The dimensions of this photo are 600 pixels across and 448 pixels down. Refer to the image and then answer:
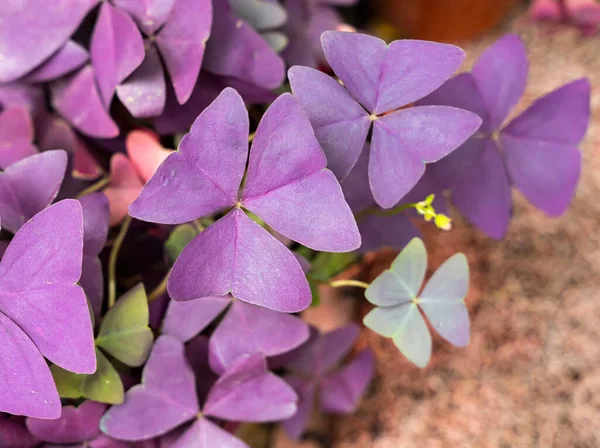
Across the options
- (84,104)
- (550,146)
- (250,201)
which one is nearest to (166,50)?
(84,104)

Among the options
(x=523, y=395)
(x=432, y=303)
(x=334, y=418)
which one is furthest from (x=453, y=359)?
(x=432, y=303)

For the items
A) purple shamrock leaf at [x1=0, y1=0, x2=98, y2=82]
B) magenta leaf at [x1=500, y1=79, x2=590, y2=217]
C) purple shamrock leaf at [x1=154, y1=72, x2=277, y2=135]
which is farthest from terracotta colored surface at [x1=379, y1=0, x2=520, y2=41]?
purple shamrock leaf at [x1=0, y1=0, x2=98, y2=82]

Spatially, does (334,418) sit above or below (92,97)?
below

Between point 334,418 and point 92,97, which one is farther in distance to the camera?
point 334,418

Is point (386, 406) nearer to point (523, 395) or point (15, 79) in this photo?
point (523, 395)

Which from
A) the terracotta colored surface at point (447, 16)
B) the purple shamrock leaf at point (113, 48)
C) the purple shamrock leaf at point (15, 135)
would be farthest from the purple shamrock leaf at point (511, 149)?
the terracotta colored surface at point (447, 16)

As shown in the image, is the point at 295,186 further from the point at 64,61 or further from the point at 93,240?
the point at 64,61

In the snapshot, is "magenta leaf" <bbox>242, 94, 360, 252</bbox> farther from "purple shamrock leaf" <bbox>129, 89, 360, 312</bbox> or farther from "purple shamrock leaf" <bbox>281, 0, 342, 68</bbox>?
"purple shamrock leaf" <bbox>281, 0, 342, 68</bbox>
